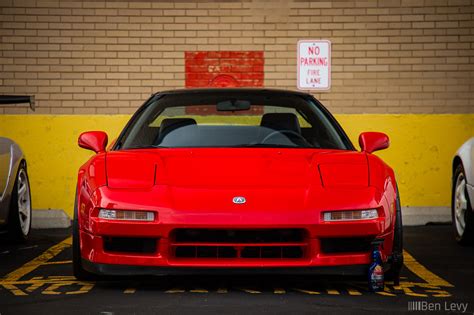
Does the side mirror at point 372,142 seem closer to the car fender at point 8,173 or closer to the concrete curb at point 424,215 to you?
the car fender at point 8,173

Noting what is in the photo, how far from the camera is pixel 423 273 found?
7457 millimetres

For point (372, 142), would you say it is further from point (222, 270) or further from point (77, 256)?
point (77, 256)

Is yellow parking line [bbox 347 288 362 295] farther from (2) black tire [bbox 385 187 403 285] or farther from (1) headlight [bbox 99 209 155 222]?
(1) headlight [bbox 99 209 155 222]

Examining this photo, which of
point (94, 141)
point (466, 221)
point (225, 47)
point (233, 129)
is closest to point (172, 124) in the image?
point (233, 129)

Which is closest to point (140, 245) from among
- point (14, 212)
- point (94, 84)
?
point (14, 212)

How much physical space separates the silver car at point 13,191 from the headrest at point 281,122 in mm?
2869

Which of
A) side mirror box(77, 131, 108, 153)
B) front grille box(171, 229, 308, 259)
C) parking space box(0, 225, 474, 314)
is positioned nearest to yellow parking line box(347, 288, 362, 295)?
parking space box(0, 225, 474, 314)

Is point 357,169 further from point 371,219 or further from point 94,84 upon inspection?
point 94,84

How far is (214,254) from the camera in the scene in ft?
20.1

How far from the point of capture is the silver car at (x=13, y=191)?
30.8ft

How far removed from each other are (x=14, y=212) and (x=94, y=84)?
4228 mm

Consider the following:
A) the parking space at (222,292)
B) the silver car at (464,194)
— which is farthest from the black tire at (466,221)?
the parking space at (222,292)

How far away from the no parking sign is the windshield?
18.8ft

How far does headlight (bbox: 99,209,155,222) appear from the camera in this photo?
19.9 feet
